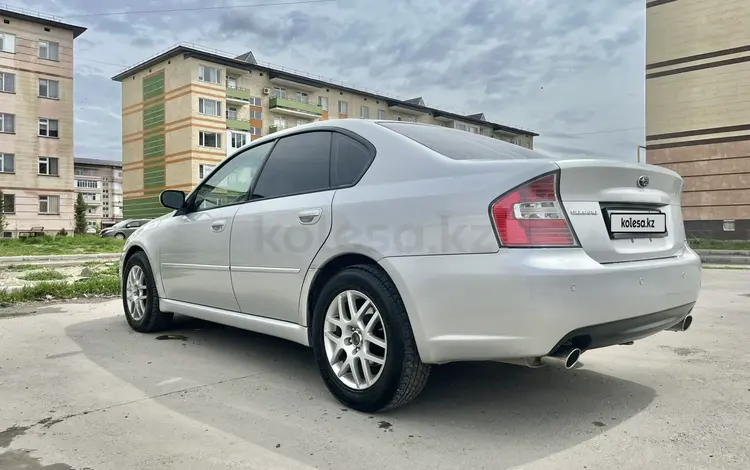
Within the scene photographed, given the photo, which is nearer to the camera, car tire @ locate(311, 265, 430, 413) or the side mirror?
car tire @ locate(311, 265, 430, 413)

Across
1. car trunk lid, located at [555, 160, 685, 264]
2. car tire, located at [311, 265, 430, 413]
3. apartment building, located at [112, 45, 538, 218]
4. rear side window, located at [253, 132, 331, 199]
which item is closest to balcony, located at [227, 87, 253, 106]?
apartment building, located at [112, 45, 538, 218]

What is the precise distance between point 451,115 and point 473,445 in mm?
58500

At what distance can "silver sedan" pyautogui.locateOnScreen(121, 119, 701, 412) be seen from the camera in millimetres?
2436

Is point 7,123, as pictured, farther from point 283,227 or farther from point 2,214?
point 283,227

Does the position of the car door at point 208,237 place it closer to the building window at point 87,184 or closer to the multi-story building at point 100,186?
the multi-story building at point 100,186

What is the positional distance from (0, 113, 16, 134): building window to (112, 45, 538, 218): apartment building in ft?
35.9

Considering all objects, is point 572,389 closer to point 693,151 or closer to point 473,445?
point 473,445

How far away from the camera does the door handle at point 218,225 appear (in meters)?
3.94

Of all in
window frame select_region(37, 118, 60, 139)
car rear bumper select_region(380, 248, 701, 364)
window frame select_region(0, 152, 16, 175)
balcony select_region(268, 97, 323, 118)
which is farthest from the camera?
balcony select_region(268, 97, 323, 118)

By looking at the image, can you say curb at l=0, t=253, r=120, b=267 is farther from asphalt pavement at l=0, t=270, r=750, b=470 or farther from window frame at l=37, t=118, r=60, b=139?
window frame at l=37, t=118, r=60, b=139

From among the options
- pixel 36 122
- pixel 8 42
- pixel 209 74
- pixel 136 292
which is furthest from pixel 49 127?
pixel 136 292

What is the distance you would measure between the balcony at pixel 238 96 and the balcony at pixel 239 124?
1.36 meters

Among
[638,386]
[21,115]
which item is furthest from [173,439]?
[21,115]

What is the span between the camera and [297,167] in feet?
11.7
